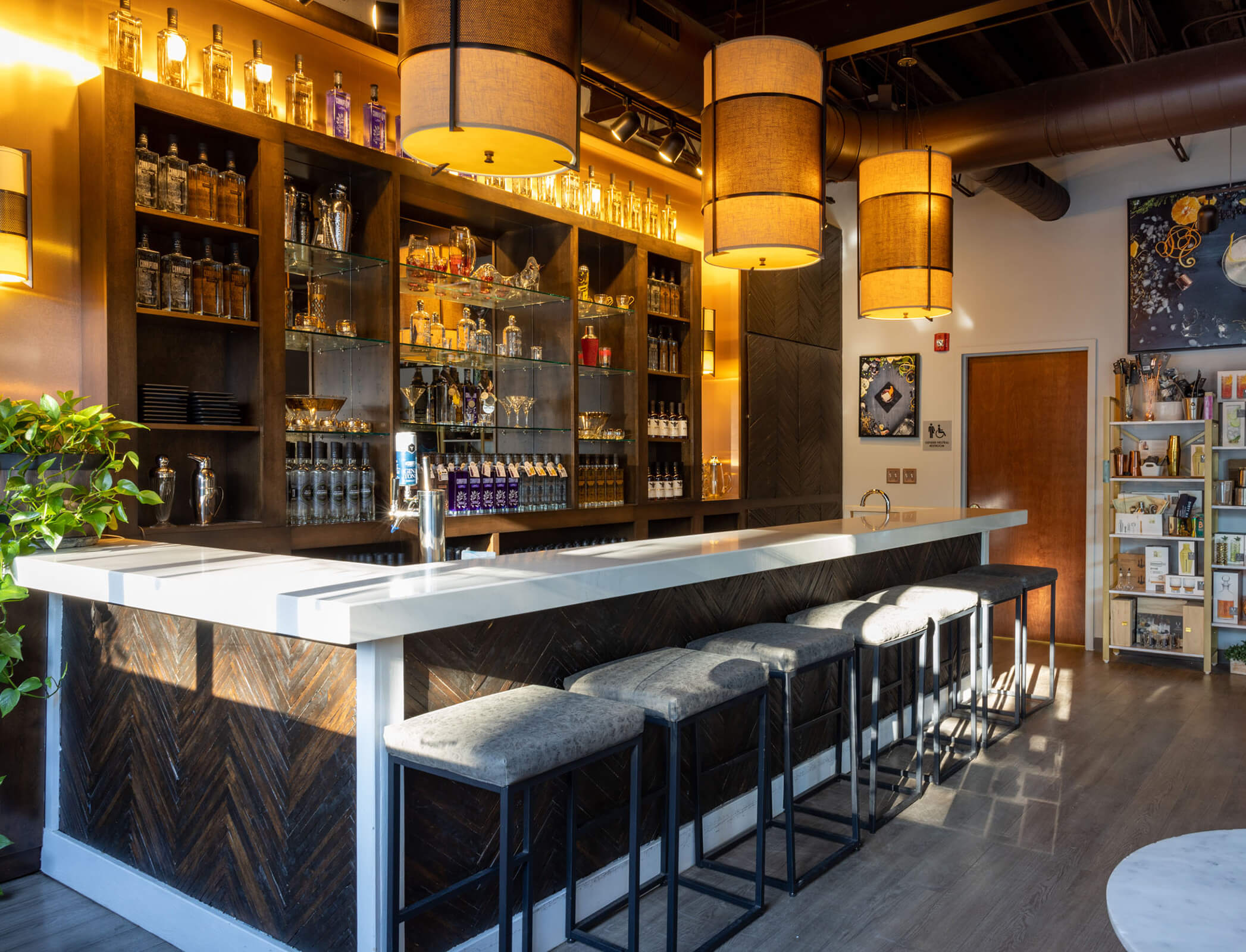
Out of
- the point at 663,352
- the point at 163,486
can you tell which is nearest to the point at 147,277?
the point at 163,486

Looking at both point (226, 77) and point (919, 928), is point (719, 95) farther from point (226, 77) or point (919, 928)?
point (919, 928)

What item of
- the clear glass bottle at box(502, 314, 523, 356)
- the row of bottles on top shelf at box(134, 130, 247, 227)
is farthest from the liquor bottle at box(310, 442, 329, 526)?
the clear glass bottle at box(502, 314, 523, 356)

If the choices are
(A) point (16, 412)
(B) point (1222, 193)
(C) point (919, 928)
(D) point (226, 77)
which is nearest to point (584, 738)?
(C) point (919, 928)

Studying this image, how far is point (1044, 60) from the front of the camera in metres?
5.77

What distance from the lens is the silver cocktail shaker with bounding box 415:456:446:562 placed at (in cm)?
264

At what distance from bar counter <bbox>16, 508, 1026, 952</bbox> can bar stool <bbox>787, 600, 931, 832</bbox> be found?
0.38m

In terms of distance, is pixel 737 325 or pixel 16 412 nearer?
pixel 16 412

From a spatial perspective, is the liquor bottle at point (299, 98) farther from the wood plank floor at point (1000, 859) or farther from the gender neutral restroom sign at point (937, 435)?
the gender neutral restroom sign at point (937, 435)

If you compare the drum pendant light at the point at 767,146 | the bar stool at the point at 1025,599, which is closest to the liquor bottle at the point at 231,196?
the drum pendant light at the point at 767,146

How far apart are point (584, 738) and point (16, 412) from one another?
73.3 inches

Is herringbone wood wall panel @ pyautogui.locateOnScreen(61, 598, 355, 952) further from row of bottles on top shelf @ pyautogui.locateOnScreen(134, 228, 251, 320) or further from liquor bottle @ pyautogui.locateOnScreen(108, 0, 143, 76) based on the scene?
liquor bottle @ pyautogui.locateOnScreen(108, 0, 143, 76)

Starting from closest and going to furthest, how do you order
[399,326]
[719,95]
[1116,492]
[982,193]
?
[719,95]
[399,326]
[1116,492]
[982,193]

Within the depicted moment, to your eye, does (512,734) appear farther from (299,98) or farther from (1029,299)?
(1029,299)

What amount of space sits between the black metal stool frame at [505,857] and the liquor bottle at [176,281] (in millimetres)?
1974
